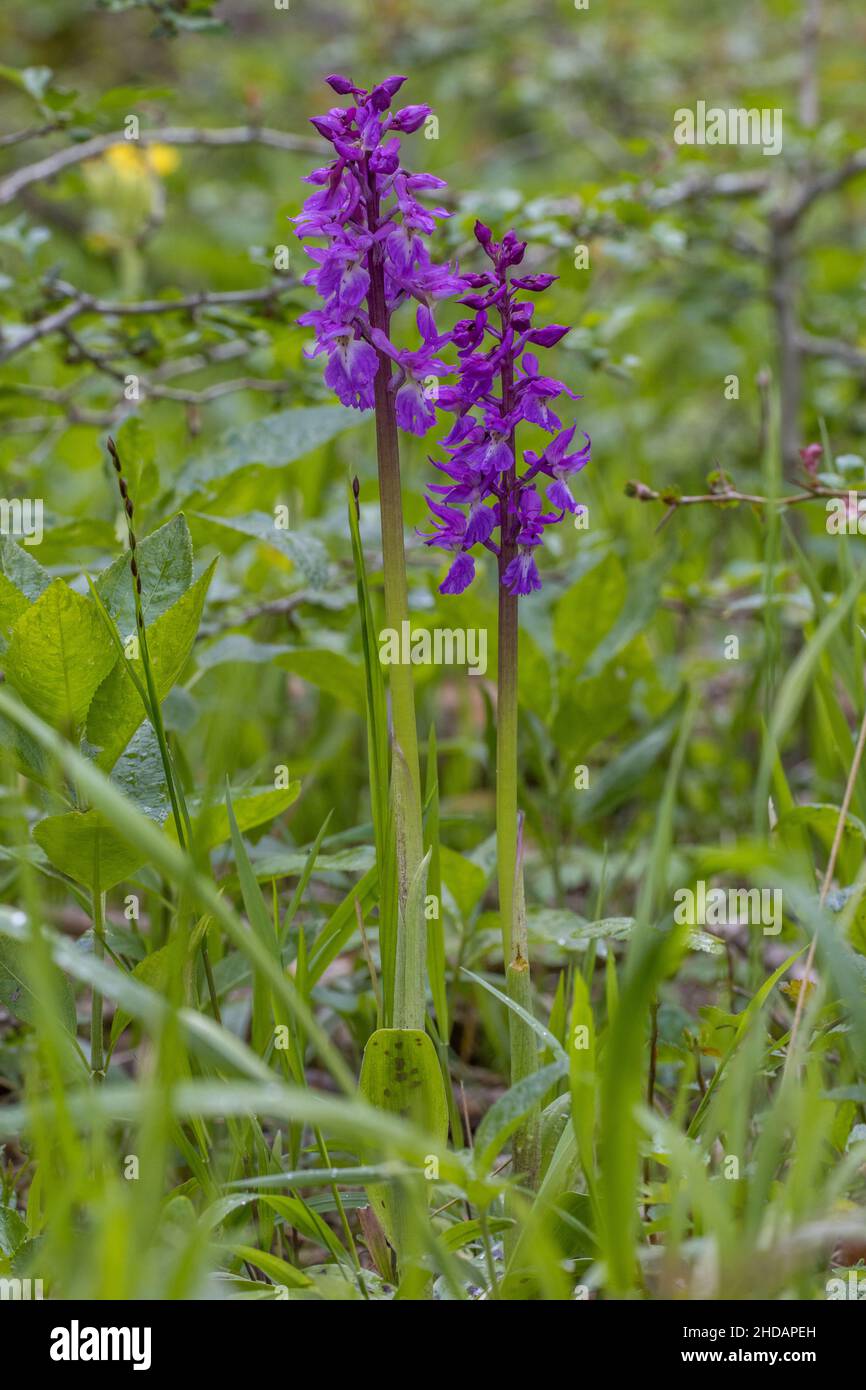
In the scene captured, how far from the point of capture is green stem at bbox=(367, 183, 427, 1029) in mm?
1225

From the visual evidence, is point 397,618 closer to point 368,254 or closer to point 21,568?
point 368,254

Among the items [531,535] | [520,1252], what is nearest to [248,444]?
[531,535]

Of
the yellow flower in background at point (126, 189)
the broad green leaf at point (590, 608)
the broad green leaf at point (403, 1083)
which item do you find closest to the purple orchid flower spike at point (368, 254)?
the broad green leaf at point (403, 1083)

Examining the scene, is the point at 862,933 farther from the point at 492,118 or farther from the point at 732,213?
the point at 492,118

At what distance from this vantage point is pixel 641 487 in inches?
70.1

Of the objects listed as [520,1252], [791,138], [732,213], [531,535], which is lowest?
[520,1252]

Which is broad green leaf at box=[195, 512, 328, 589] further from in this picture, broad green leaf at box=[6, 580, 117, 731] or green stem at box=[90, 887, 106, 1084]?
green stem at box=[90, 887, 106, 1084]

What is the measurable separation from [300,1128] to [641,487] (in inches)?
40.3

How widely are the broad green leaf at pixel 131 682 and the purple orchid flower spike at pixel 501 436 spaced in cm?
27

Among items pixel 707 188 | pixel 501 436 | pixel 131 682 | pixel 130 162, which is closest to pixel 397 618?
pixel 501 436

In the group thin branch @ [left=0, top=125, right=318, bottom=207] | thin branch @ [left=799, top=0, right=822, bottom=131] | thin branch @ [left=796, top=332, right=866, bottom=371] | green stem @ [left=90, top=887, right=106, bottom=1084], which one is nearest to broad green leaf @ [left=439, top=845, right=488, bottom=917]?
green stem @ [left=90, top=887, right=106, bottom=1084]

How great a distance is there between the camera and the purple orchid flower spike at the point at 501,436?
1236 mm

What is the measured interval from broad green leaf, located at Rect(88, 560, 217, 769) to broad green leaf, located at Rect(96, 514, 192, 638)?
0.07m

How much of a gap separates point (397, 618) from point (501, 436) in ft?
0.72
